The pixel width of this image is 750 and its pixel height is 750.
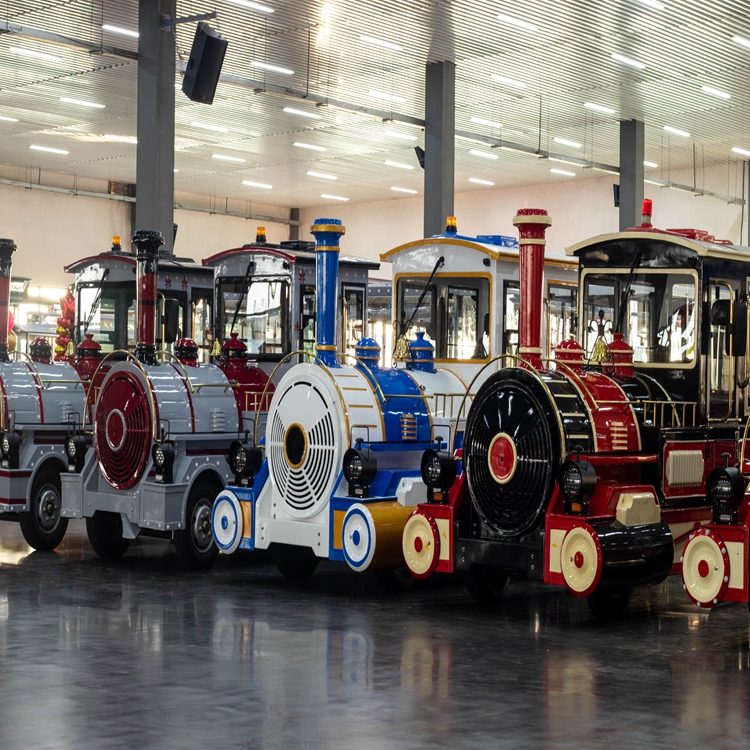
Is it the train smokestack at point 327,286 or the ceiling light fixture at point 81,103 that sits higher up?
the ceiling light fixture at point 81,103

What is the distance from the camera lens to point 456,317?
468 inches

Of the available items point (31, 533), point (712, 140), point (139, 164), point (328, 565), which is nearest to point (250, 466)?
point (328, 565)

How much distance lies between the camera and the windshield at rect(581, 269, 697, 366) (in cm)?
936

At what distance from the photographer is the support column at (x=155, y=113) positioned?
628 inches

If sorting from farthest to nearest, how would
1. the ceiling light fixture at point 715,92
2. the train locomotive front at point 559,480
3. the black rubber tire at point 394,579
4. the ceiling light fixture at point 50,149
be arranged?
the ceiling light fixture at point 50,149 → the ceiling light fixture at point 715,92 → the black rubber tire at point 394,579 → the train locomotive front at point 559,480

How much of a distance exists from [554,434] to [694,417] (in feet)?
4.84

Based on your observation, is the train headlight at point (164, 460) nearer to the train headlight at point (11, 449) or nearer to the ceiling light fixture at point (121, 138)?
the train headlight at point (11, 449)

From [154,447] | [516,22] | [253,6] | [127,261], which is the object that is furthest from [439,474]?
[516,22]

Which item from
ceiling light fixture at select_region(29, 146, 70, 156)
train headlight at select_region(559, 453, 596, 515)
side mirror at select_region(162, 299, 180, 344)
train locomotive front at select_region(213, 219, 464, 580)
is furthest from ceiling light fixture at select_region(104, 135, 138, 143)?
train headlight at select_region(559, 453, 596, 515)

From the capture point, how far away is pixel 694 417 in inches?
362

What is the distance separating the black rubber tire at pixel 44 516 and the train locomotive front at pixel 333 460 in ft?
8.65

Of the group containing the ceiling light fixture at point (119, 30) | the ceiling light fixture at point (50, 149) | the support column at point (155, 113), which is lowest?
the support column at point (155, 113)

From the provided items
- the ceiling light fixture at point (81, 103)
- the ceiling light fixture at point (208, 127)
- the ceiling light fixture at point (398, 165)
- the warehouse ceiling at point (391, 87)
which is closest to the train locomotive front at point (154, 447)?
the warehouse ceiling at point (391, 87)

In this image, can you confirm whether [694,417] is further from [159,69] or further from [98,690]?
[159,69]
